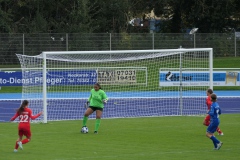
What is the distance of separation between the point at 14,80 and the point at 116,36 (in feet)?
25.3

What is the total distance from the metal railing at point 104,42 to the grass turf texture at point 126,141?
16.2 meters

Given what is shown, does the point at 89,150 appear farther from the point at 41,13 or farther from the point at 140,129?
the point at 41,13

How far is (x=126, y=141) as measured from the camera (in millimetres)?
20281

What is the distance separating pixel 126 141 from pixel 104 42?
24.2 metres

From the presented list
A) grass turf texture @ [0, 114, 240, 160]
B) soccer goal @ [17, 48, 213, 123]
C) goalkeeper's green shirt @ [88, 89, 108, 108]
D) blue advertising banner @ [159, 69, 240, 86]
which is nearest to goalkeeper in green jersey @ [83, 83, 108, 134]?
goalkeeper's green shirt @ [88, 89, 108, 108]

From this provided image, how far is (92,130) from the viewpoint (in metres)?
23.7

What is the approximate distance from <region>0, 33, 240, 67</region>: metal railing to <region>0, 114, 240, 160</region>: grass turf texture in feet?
53.0

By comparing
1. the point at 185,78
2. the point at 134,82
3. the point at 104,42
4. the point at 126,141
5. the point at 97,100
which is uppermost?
the point at 104,42

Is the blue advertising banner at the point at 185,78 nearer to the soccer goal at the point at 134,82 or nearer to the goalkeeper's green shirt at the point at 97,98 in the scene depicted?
the soccer goal at the point at 134,82

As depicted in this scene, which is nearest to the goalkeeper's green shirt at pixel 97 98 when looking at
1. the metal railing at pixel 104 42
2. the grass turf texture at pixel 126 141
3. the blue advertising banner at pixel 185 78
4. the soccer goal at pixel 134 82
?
the grass turf texture at pixel 126 141

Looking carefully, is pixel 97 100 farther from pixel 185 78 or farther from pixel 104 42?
pixel 104 42

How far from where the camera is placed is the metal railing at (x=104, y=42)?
140ft

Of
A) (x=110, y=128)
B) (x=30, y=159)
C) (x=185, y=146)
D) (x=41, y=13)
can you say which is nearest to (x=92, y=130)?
(x=110, y=128)

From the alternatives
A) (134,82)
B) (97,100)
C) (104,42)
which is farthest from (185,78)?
(104,42)
